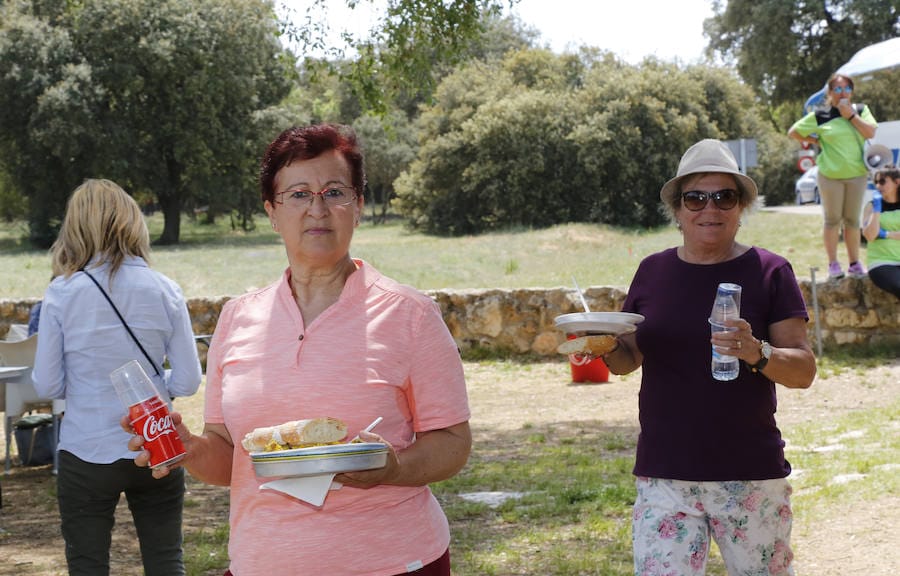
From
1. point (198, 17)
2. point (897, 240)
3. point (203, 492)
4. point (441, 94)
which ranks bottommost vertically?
point (203, 492)

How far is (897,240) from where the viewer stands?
36.9ft

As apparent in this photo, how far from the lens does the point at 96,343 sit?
14.4 feet

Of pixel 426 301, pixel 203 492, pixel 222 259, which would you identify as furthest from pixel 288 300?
pixel 222 259

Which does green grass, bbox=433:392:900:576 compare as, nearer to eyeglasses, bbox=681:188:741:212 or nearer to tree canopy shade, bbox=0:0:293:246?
eyeglasses, bbox=681:188:741:212

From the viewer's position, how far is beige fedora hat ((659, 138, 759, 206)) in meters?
3.59

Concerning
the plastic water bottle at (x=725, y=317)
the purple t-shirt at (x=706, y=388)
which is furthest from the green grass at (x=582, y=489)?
the plastic water bottle at (x=725, y=317)

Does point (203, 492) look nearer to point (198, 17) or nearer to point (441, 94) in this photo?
point (441, 94)

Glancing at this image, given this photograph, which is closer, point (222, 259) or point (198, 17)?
point (222, 259)

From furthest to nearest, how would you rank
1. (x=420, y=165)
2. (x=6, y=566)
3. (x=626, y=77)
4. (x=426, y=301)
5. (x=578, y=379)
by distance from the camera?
(x=420, y=165) → (x=626, y=77) → (x=578, y=379) → (x=6, y=566) → (x=426, y=301)

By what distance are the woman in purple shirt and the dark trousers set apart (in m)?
2.03

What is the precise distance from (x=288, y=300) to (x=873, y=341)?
10940 millimetres

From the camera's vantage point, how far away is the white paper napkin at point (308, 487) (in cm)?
232

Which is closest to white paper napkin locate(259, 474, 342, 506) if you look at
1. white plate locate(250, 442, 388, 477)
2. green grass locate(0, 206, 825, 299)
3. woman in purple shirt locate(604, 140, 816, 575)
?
white plate locate(250, 442, 388, 477)

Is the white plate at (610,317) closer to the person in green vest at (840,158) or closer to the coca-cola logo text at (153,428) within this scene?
the coca-cola logo text at (153,428)
